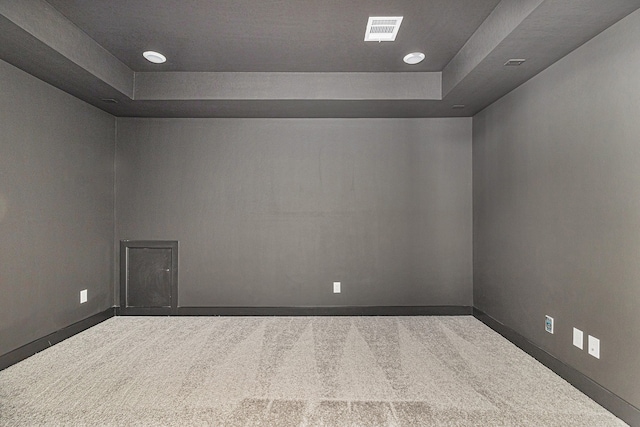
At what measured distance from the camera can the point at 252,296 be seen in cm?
463

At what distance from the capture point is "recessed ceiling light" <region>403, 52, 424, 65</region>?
3.46m

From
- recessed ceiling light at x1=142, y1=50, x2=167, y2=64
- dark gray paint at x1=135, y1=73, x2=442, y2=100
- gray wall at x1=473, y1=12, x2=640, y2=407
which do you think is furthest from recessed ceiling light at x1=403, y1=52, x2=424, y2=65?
recessed ceiling light at x1=142, y1=50, x2=167, y2=64

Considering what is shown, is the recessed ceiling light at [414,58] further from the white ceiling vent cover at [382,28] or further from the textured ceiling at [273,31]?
the white ceiling vent cover at [382,28]

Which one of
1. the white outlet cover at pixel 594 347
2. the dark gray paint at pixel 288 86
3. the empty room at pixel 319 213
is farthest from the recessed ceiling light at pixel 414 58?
the white outlet cover at pixel 594 347

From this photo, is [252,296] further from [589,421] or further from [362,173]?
[589,421]

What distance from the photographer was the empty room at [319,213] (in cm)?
245

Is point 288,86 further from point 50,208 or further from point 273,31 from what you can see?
point 50,208

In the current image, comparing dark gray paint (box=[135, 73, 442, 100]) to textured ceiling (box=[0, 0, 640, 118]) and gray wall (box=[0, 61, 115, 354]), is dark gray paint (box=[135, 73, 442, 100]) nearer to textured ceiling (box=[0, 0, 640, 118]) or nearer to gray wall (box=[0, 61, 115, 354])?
textured ceiling (box=[0, 0, 640, 118])

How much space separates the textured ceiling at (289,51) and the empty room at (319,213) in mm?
22

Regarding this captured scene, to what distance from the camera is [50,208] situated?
358 centimetres

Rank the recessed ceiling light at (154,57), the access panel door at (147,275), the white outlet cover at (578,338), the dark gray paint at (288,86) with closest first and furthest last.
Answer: the white outlet cover at (578,338)
the recessed ceiling light at (154,57)
the dark gray paint at (288,86)
the access panel door at (147,275)

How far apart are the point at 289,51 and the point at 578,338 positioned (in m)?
3.05

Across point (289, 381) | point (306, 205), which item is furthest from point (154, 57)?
point (289, 381)

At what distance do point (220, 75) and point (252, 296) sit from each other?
2.40 m
